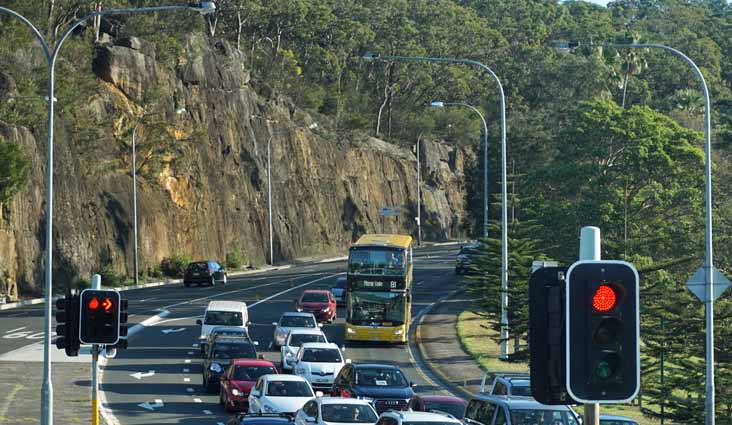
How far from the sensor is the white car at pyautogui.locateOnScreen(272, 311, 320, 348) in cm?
4503

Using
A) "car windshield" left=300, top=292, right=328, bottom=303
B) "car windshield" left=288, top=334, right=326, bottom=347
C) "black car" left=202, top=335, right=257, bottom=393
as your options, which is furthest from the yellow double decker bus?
"black car" left=202, top=335, right=257, bottom=393

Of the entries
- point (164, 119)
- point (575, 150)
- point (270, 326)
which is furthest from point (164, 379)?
point (164, 119)

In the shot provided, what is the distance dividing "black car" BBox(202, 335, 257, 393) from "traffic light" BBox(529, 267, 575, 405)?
27226mm

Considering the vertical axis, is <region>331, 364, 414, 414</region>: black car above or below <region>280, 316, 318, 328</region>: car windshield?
below

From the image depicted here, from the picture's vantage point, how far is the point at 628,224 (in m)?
59.6

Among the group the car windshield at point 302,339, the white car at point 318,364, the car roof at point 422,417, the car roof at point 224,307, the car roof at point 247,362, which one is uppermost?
the car roof at point 224,307

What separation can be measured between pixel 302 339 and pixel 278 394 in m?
10.9

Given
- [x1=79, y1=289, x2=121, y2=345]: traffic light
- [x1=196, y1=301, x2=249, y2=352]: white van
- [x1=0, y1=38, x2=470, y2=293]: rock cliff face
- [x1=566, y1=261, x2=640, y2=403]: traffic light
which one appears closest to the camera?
[x1=566, y1=261, x2=640, y2=403]: traffic light

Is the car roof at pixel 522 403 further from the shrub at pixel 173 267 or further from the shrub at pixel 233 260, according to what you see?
the shrub at pixel 233 260

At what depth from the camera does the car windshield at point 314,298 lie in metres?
55.3

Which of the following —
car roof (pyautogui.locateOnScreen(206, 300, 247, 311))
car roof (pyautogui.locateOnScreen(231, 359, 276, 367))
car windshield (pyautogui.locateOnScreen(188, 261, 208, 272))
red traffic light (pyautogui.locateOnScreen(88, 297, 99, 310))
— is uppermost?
red traffic light (pyautogui.locateOnScreen(88, 297, 99, 310))

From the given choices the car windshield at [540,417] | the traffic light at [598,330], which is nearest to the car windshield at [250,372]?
the car windshield at [540,417]

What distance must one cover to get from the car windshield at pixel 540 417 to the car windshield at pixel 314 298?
112ft

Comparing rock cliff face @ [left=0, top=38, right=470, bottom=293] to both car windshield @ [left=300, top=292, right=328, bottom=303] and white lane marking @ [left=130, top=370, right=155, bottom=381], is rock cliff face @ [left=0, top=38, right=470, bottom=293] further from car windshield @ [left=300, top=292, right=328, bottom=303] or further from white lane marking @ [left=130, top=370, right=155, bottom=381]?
white lane marking @ [left=130, top=370, right=155, bottom=381]
